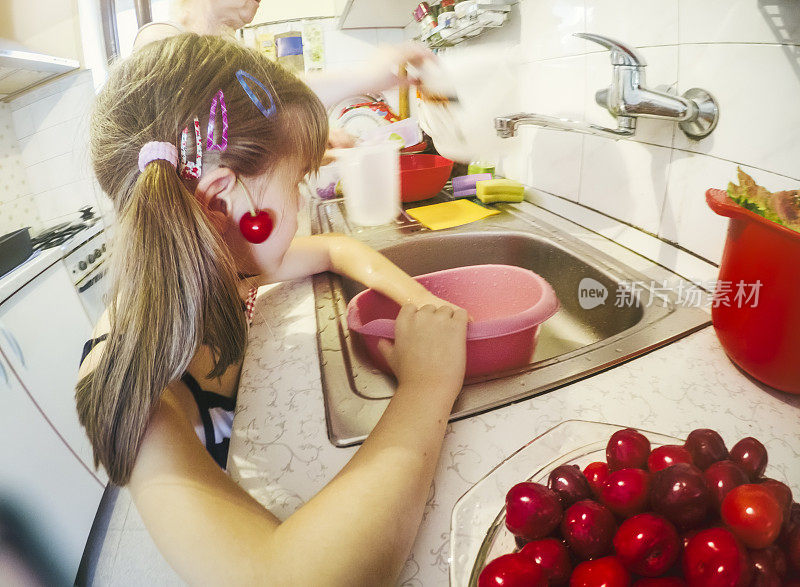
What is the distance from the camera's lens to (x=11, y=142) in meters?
2.84

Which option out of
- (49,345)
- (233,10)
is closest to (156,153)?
(233,10)

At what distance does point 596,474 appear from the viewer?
36 centimetres

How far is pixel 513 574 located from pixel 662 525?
10 cm

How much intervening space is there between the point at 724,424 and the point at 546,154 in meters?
0.90

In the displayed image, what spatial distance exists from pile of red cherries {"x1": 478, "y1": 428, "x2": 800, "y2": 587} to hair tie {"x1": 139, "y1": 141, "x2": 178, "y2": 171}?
52 cm

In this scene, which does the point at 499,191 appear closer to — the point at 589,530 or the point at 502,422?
the point at 502,422

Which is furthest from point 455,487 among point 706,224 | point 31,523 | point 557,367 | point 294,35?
point 294,35

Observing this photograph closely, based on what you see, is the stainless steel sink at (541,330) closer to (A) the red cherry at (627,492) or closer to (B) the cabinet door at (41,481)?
(A) the red cherry at (627,492)

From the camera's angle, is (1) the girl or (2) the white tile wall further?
(2) the white tile wall

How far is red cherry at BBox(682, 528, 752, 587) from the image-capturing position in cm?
24

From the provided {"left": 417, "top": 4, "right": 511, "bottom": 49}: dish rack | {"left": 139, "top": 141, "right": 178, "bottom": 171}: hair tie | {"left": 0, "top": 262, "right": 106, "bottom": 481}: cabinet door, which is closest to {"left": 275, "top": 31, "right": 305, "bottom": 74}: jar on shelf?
{"left": 417, "top": 4, "right": 511, "bottom": 49}: dish rack

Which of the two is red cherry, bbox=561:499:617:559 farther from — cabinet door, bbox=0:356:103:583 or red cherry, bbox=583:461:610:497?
cabinet door, bbox=0:356:103:583

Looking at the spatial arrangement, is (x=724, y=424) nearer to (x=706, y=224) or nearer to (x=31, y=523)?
(x=706, y=224)

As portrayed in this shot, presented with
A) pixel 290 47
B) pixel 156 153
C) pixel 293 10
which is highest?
pixel 293 10
